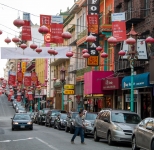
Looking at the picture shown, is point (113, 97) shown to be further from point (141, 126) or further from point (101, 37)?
point (141, 126)

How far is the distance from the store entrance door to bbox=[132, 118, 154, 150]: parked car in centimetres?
1499


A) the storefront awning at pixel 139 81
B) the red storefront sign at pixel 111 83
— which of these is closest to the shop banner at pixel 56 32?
the storefront awning at pixel 139 81

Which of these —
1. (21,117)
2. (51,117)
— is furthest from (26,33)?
(51,117)

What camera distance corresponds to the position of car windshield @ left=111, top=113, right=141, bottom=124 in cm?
2441

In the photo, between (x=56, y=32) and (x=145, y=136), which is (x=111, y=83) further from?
(x=145, y=136)

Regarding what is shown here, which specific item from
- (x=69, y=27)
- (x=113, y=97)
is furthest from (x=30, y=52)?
(x=69, y=27)

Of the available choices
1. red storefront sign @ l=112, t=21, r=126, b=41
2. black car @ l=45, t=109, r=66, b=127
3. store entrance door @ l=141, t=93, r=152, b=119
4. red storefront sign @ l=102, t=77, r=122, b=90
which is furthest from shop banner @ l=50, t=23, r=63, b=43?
black car @ l=45, t=109, r=66, b=127

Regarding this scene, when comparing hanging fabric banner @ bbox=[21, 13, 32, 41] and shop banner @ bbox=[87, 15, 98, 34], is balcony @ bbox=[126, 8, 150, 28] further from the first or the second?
hanging fabric banner @ bbox=[21, 13, 32, 41]

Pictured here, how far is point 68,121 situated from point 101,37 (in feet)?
40.6

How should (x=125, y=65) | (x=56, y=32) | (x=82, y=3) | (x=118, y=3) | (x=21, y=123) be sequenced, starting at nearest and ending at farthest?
(x=56, y=32)
(x=125, y=65)
(x=21, y=123)
(x=118, y=3)
(x=82, y=3)

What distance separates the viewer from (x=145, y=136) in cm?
1844

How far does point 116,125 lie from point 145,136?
528 cm

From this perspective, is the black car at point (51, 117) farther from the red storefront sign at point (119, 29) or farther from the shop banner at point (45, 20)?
the red storefront sign at point (119, 29)

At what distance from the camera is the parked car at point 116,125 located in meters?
23.3
